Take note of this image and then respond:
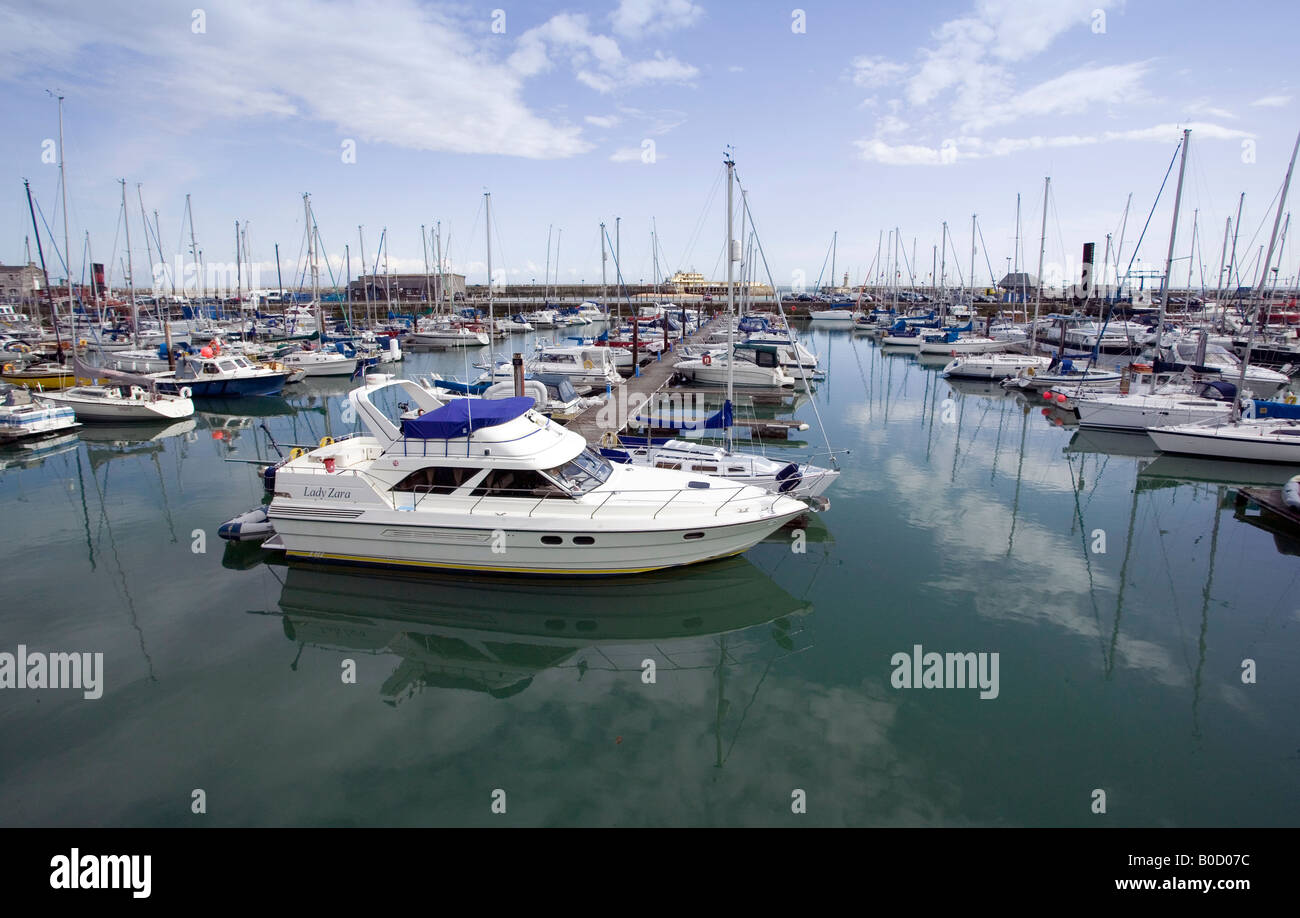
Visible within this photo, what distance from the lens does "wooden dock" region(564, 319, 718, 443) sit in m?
24.7

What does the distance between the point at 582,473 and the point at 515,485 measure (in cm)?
142

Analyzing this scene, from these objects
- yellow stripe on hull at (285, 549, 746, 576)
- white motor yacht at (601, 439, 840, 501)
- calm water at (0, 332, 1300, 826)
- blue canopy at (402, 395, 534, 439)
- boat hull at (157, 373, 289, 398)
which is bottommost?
calm water at (0, 332, 1300, 826)

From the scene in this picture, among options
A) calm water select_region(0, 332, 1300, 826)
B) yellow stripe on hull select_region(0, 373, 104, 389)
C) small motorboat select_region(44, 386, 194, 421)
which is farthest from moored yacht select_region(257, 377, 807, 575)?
yellow stripe on hull select_region(0, 373, 104, 389)

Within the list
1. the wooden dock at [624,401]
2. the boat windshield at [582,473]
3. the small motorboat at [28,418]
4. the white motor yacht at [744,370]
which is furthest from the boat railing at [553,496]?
the white motor yacht at [744,370]

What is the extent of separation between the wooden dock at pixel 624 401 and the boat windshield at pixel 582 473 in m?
8.24

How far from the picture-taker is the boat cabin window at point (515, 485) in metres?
13.3

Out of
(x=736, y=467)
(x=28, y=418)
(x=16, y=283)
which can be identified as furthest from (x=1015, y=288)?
(x=16, y=283)

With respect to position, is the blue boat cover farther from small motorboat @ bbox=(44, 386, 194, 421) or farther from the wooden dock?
small motorboat @ bbox=(44, 386, 194, 421)

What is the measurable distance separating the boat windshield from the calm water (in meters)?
2.00

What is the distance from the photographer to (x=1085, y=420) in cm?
2814

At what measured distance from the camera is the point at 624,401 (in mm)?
29344

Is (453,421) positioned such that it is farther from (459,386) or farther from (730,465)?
(459,386)
